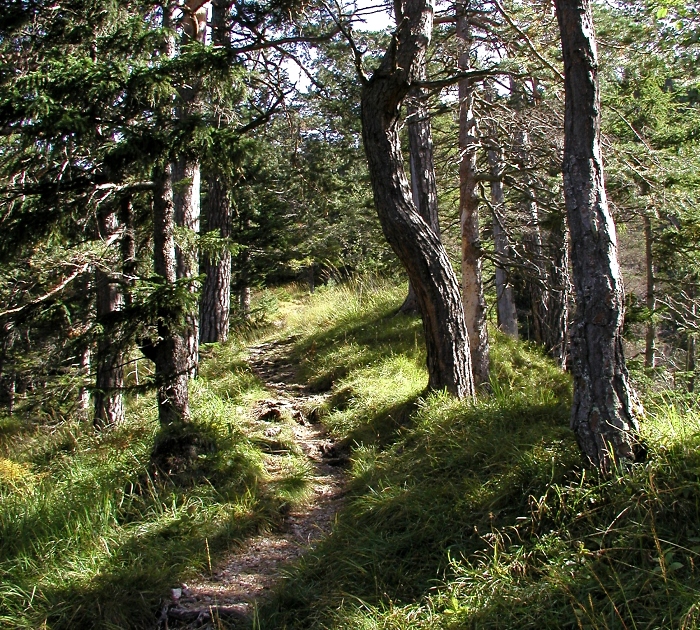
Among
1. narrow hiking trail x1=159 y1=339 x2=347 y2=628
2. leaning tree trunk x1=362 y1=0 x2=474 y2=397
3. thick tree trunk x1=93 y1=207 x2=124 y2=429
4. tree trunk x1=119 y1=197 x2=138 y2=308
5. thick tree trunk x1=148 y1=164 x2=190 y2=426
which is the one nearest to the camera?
narrow hiking trail x1=159 y1=339 x2=347 y2=628

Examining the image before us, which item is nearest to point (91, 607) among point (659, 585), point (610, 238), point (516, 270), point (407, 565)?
point (407, 565)

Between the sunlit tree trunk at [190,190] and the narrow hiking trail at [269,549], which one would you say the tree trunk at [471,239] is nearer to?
the narrow hiking trail at [269,549]

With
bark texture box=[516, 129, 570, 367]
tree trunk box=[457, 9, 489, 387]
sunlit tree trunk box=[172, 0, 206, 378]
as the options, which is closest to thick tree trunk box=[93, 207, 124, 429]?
sunlit tree trunk box=[172, 0, 206, 378]

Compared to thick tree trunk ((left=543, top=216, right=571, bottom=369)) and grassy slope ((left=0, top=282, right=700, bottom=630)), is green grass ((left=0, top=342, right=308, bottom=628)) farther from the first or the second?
thick tree trunk ((left=543, top=216, right=571, bottom=369))

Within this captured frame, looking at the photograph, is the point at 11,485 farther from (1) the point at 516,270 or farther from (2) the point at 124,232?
(1) the point at 516,270

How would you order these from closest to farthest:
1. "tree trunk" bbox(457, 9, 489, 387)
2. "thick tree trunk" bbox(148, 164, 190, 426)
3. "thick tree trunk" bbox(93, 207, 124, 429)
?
"thick tree trunk" bbox(148, 164, 190, 426), "thick tree trunk" bbox(93, 207, 124, 429), "tree trunk" bbox(457, 9, 489, 387)

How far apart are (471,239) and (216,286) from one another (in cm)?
554

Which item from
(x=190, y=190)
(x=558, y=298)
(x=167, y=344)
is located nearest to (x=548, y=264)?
(x=558, y=298)

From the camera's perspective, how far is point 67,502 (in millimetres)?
4316

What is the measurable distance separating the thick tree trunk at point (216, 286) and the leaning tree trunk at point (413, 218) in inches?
232

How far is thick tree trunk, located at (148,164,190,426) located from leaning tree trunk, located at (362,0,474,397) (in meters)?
2.03

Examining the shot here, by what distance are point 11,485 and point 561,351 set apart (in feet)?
29.2

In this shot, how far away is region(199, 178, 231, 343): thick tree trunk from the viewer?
1112 cm

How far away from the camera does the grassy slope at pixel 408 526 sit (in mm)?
2836
